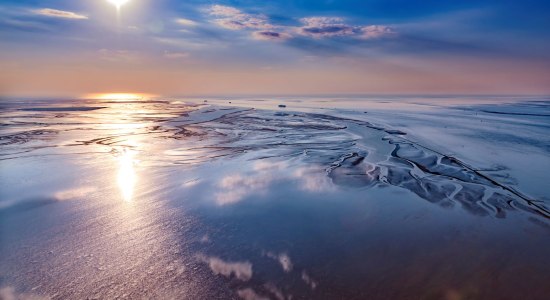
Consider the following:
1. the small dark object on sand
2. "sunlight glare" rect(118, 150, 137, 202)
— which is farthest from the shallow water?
the small dark object on sand

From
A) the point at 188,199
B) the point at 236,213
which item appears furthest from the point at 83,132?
the point at 236,213

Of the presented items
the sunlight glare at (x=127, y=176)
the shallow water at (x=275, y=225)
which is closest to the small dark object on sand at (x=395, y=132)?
the shallow water at (x=275, y=225)

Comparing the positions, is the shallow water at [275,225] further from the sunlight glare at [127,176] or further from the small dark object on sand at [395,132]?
the small dark object on sand at [395,132]

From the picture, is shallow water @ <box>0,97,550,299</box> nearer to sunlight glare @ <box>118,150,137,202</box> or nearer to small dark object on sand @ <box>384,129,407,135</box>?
sunlight glare @ <box>118,150,137,202</box>

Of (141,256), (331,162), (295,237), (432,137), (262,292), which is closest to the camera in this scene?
(262,292)

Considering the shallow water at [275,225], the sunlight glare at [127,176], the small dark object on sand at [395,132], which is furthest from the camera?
the small dark object on sand at [395,132]

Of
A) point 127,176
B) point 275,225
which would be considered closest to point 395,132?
point 275,225

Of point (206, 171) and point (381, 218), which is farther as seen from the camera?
point (206, 171)

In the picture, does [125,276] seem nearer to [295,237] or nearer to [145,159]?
[295,237]
